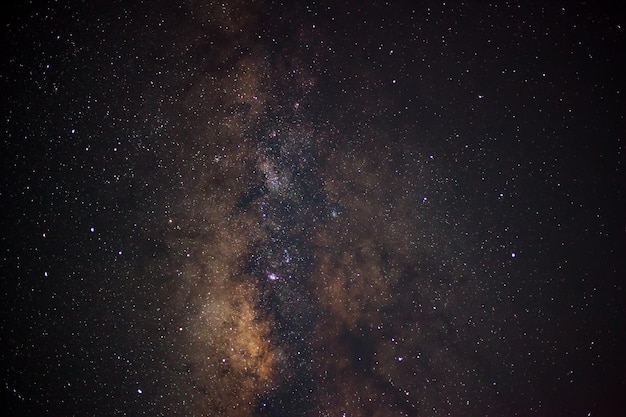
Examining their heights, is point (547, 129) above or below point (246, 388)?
above

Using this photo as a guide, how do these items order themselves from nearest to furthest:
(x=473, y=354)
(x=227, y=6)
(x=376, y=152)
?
(x=227, y=6), (x=376, y=152), (x=473, y=354)

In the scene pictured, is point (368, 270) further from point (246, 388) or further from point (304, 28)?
point (304, 28)

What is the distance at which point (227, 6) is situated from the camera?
108 cm

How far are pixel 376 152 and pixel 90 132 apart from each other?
104 cm

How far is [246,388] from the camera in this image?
119 cm

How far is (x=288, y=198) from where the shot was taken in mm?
1153

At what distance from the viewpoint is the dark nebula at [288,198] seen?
3.69ft

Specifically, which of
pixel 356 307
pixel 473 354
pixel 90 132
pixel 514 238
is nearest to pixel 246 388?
pixel 356 307

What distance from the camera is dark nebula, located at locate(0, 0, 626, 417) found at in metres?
1.12

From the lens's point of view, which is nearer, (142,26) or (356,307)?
(142,26)

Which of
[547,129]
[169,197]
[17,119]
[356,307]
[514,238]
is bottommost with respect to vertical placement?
[356,307]

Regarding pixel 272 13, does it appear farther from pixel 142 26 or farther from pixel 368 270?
pixel 368 270

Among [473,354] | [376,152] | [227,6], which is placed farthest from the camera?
[473,354]

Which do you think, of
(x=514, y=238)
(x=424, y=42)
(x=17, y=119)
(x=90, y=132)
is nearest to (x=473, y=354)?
(x=514, y=238)
